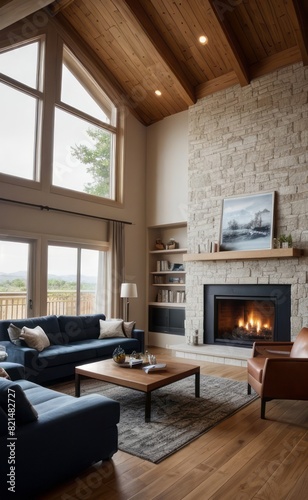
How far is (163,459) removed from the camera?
9.37ft

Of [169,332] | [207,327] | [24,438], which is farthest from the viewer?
[169,332]

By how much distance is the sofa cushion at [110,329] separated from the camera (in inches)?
238

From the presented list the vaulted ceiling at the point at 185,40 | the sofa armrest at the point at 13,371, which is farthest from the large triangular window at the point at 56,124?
the sofa armrest at the point at 13,371

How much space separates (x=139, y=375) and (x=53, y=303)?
3.08 metres

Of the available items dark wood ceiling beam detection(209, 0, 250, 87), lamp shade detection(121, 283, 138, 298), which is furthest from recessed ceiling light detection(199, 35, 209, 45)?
lamp shade detection(121, 283, 138, 298)

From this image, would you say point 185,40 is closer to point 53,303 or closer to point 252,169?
point 252,169

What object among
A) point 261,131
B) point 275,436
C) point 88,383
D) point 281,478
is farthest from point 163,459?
point 261,131

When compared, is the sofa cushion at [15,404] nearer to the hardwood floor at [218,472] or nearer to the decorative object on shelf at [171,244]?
the hardwood floor at [218,472]

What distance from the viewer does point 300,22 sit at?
5453 millimetres

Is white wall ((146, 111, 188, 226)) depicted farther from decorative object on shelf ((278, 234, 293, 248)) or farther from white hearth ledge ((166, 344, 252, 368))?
white hearth ledge ((166, 344, 252, 368))

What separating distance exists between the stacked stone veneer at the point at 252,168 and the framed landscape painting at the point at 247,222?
0.42 feet

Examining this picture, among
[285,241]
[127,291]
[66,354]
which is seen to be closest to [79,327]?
[66,354]

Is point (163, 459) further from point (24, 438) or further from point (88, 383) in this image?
point (88, 383)

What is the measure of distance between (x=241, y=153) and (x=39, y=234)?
12.5 feet
